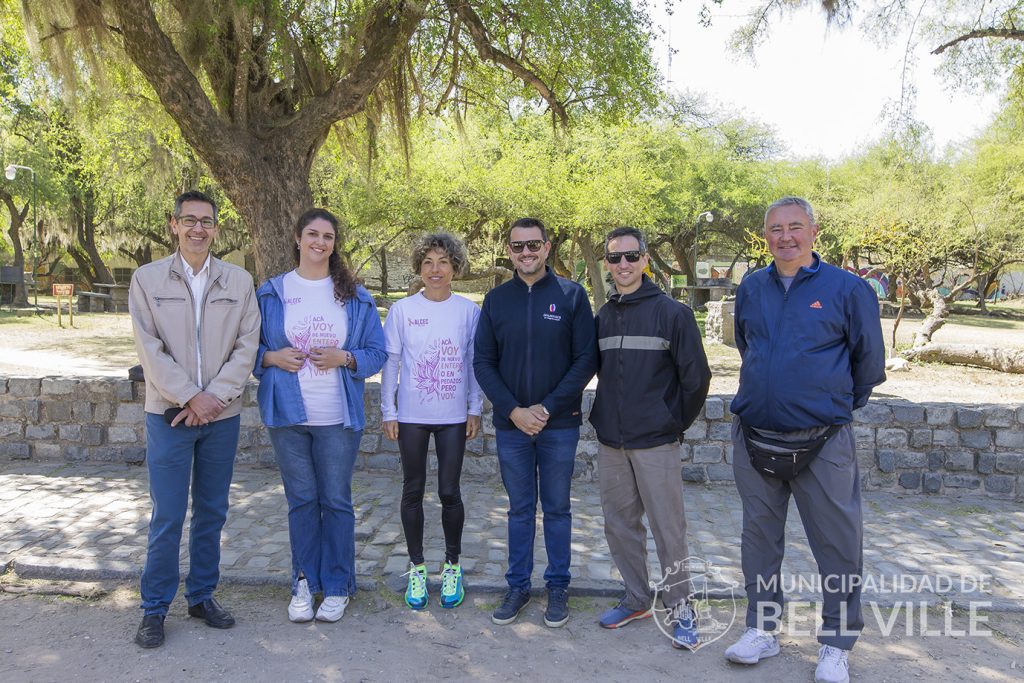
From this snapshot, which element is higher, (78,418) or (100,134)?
(100,134)

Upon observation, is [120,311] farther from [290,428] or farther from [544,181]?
[290,428]

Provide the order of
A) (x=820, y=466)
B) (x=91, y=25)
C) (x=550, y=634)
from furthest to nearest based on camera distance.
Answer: (x=91, y=25), (x=550, y=634), (x=820, y=466)

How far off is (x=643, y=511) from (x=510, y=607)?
0.83 m

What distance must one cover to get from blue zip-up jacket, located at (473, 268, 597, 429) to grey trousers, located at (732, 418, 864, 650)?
2.93 ft

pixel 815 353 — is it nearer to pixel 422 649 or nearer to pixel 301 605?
pixel 422 649

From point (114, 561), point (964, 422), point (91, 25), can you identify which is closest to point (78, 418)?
point (114, 561)

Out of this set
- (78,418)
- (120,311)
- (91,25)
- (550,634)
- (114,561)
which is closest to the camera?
(550,634)

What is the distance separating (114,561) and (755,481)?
142 inches

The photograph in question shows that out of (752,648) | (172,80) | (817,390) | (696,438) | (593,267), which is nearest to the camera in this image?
(817,390)

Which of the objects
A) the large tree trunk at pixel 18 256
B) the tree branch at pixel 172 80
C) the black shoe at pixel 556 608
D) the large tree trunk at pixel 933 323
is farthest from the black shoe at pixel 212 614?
the large tree trunk at pixel 18 256

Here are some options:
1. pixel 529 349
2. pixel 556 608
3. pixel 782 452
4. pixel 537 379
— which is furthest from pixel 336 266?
pixel 782 452

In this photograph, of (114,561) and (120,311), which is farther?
(120,311)

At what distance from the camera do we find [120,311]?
82.8ft

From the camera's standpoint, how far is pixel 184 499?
3418 mm
